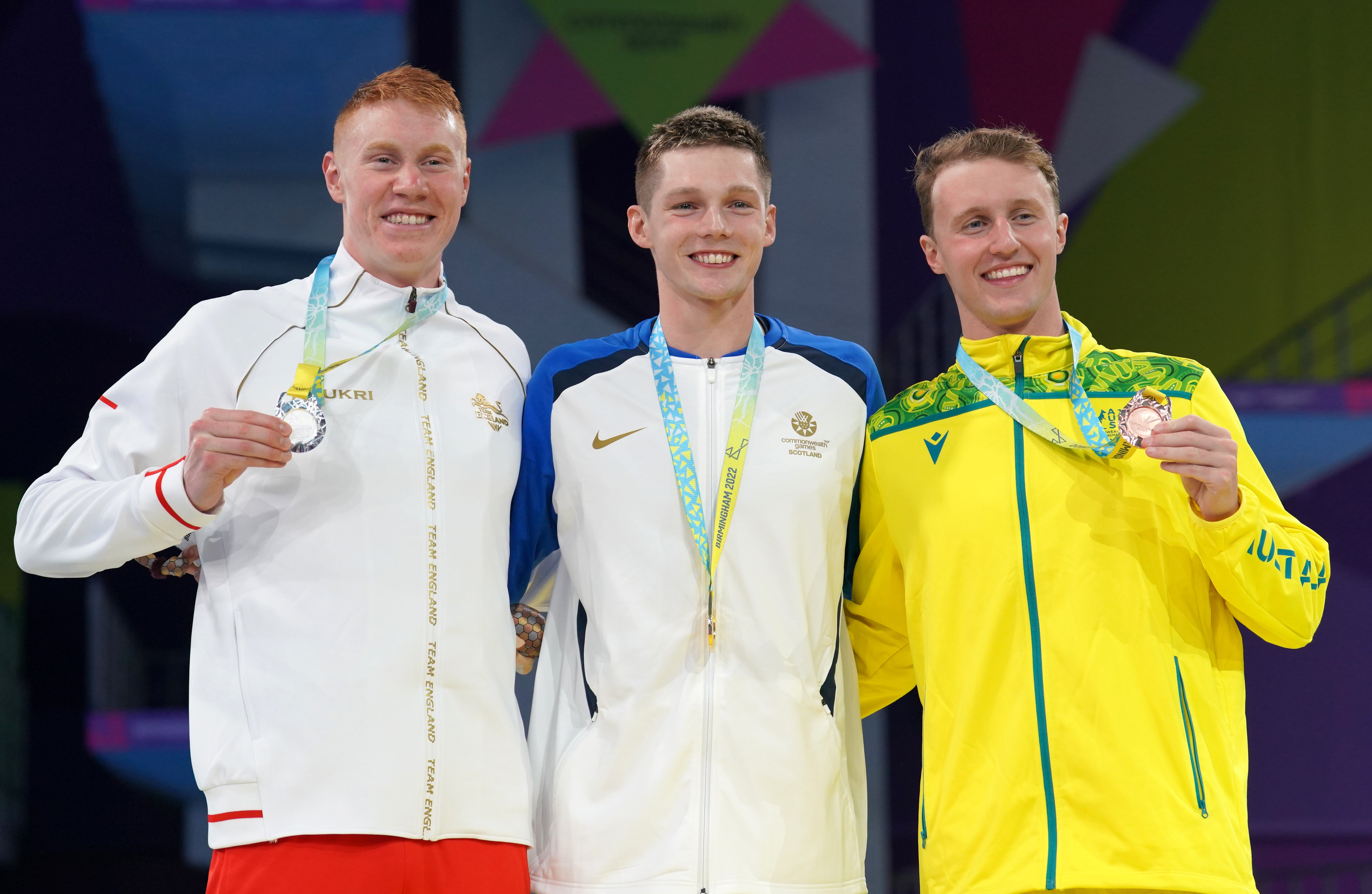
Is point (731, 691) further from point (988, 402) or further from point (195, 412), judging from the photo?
point (195, 412)

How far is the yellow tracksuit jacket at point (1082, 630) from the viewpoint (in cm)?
204

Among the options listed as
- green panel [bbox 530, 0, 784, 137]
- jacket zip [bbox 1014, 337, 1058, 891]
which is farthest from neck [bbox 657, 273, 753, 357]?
green panel [bbox 530, 0, 784, 137]

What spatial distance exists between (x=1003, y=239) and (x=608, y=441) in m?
0.84

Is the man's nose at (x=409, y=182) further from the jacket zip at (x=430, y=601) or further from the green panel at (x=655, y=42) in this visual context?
the green panel at (x=655, y=42)

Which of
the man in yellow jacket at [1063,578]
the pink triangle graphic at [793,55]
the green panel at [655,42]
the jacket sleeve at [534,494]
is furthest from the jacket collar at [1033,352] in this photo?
the pink triangle graphic at [793,55]

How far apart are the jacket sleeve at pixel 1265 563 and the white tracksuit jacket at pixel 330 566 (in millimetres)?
1224

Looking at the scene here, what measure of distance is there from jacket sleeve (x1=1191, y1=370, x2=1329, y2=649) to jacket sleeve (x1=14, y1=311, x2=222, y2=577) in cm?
165

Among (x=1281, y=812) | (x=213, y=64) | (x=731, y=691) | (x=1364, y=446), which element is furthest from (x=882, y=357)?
(x=731, y=691)

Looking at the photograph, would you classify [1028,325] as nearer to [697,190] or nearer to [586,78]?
[697,190]

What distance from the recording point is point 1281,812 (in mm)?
5359

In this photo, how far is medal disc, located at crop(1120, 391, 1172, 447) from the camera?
2.03 meters

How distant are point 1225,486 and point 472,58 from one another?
425 cm

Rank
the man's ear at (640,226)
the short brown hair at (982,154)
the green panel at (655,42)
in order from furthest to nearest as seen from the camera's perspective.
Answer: the green panel at (655,42), the man's ear at (640,226), the short brown hair at (982,154)

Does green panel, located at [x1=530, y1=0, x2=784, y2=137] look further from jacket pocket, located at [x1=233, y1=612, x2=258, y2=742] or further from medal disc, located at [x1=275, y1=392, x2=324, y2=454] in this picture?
jacket pocket, located at [x1=233, y1=612, x2=258, y2=742]
